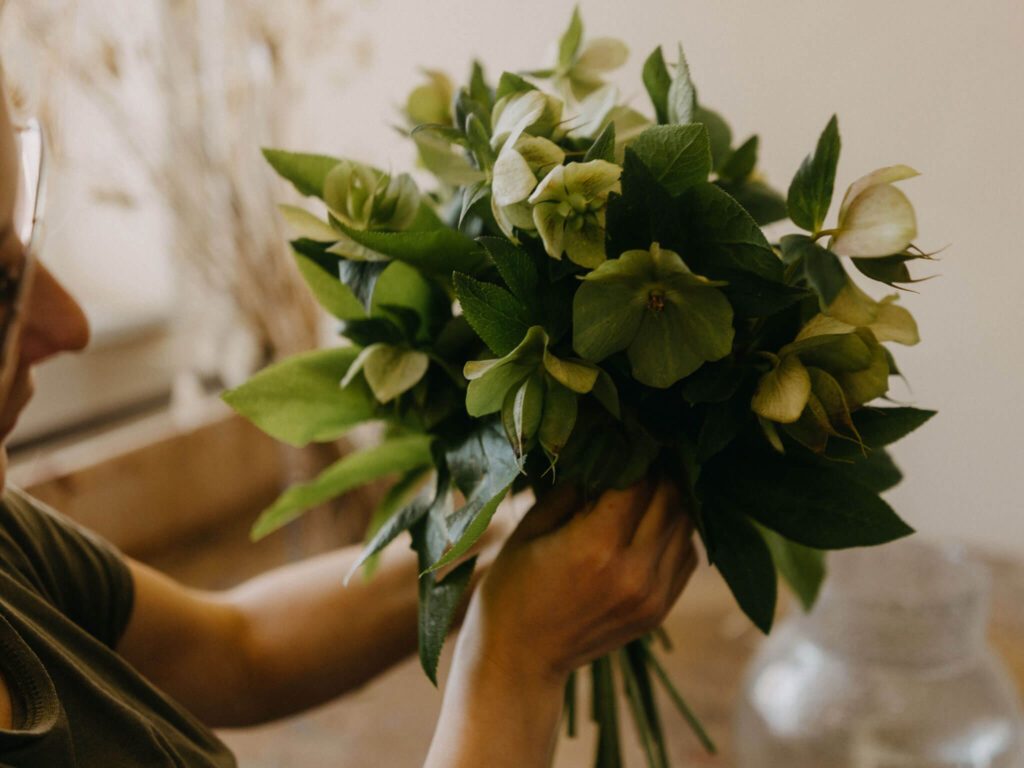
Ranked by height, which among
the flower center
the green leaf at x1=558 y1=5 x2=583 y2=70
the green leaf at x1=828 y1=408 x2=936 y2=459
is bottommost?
the green leaf at x1=828 y1=408 x2=936 y2=459

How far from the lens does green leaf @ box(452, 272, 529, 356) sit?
46cm

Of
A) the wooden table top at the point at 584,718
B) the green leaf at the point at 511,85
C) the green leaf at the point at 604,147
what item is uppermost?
the green leaf at the point at 511,85

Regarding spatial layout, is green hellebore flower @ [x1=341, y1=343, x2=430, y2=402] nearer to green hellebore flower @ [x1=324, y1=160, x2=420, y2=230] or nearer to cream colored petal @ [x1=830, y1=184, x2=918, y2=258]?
green hellebore flower @ [x1=324, y1=160, x2=420, y2=230]

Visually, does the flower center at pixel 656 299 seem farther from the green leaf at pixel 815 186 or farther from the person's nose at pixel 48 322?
the person's nose at pixel 48 322

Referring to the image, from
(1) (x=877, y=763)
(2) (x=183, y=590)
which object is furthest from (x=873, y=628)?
(2) (x=183, y=590)

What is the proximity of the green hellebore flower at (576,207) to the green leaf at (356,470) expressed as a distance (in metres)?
0.23

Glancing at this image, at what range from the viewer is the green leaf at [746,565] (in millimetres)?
540

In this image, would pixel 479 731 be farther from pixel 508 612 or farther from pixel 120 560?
pixel 120 560

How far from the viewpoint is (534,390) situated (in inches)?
18.2

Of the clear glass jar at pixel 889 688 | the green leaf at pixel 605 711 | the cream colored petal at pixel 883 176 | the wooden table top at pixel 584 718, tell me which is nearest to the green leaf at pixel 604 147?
the cream colored petal at pixel 883 176

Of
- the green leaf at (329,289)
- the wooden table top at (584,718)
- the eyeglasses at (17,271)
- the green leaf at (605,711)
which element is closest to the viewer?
the eyeglasses at (17,271)

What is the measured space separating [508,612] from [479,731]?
71 millimetres

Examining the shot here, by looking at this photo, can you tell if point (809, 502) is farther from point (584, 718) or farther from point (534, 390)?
point (584, 718)

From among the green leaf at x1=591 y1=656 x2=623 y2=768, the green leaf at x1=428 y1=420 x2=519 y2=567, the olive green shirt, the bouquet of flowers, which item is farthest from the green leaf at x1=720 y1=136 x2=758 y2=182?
the olive green shirt
